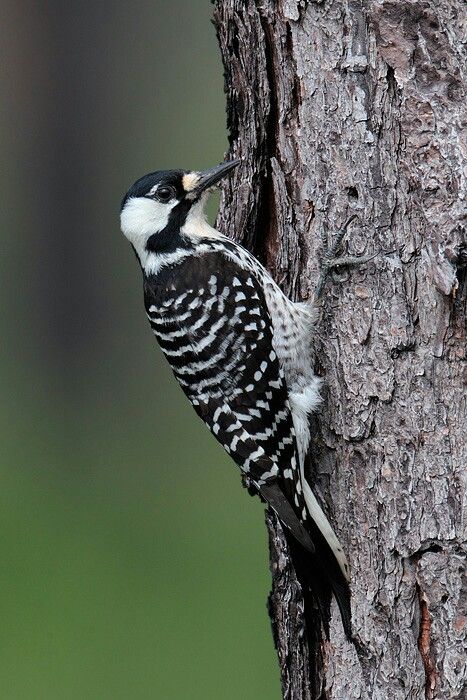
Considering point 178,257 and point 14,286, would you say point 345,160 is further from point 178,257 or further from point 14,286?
point 14,286

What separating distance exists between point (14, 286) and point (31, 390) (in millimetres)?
846

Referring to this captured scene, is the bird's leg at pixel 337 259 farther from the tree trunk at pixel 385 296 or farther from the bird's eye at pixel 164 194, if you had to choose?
the bird's eye at pixel 164 194

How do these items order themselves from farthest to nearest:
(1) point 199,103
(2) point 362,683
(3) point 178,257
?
(1) point 199,103 < (3) point 178,257 < (2) point 362,683

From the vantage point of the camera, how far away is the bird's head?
4195mm

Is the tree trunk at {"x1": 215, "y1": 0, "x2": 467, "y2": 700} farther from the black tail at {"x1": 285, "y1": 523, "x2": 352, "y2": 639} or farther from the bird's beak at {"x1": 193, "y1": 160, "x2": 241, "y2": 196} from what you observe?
the bird's beak at {"x1": 193, "y1": 160, "x2": 241, "y2": 196}

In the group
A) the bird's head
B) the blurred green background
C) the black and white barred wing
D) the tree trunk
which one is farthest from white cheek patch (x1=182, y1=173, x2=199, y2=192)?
the blurred green background

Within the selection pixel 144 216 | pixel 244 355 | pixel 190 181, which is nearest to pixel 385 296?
pixel 244 355

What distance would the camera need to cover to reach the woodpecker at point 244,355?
3.67 m

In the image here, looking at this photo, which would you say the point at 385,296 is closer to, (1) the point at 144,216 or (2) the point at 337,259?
(2) the point at 337,259

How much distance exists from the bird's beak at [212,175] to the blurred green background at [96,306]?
3.67m

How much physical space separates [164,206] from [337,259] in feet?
3.26

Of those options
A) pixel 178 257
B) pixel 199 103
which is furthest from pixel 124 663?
pixel 199 103

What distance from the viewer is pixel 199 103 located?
8648mm

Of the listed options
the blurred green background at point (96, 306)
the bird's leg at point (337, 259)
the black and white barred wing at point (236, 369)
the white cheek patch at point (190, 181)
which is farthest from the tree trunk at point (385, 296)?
the blurred green background at point (96, 306)
